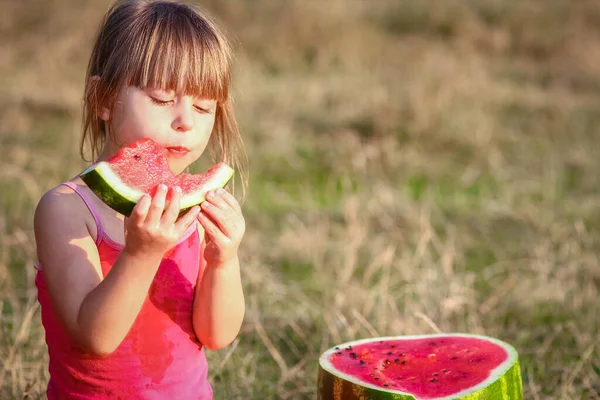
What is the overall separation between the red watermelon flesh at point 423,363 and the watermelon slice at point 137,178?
84 centimetres

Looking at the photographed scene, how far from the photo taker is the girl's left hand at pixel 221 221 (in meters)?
2.46

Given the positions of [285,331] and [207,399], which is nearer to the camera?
[207,399]

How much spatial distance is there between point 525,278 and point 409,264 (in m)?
0.72

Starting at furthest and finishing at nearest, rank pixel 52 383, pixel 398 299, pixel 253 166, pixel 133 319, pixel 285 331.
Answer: pixel 253 166 < pixel 398 299 < pixel 285 331 < pixel 52 383 < pixel 133 319

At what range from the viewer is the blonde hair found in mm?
2547

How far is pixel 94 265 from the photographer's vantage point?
8.02ft

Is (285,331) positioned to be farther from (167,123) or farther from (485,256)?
(167,123)

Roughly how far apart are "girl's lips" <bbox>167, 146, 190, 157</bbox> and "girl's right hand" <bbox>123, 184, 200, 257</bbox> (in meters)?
0.31

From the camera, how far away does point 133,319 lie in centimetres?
240

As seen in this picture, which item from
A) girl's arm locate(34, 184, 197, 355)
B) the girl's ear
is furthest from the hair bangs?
girl's arm locate(34, 184, 197, 355)

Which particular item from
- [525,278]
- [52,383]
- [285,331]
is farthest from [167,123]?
[525,278]

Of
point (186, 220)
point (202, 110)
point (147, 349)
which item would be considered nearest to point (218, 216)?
point (186, 220)

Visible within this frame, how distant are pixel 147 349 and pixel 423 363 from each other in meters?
1.01

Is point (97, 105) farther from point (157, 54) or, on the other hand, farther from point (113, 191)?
point (113, 191)
